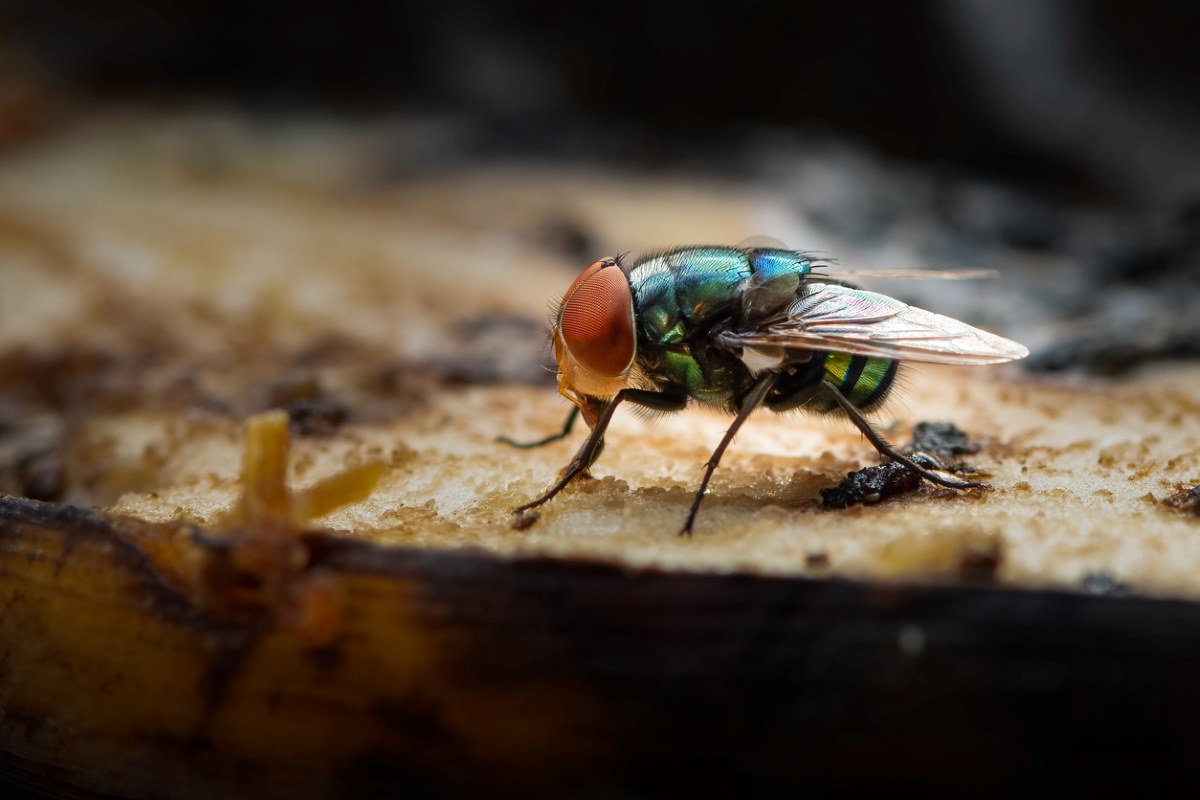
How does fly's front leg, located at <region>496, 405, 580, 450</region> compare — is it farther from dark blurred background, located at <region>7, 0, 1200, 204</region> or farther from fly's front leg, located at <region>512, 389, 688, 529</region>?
dark blurred background, located at <region>7, 0, 1200, 204</region>

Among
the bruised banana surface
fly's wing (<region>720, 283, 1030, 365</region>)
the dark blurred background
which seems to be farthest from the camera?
the dark blurred background

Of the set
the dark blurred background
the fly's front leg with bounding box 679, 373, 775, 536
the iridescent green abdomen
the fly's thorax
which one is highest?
the dark blurred background

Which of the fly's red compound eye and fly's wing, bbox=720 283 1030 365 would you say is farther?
the fly's red compound eye

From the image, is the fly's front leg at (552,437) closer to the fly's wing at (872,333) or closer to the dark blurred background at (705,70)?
the fly's wing at (872,333)

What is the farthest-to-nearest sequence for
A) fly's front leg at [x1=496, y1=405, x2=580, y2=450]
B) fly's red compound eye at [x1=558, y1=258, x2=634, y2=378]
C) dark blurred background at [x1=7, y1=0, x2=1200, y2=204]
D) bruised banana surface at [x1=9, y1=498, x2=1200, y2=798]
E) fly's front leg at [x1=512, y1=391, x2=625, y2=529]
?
1. dark blurred background at [x1=7, y1=0, x2=1200, y2=204]
2. fly's front leg at [x1=496, y1=405, x2=580, y2=450]
3. fly's red compound eye at [x1=558, y1=258, x2=634, y2=378]
4. fly's front leg at [x1=512, y1=391, x2=625, y2=529]
5. bruised banana surface at [x1=9, y1=498, x2=1200, y2=798]

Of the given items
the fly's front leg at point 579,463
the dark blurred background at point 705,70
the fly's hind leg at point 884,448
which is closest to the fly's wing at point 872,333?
the fly's hind leg at point 884,448

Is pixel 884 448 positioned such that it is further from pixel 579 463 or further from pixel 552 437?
pixel 552 437

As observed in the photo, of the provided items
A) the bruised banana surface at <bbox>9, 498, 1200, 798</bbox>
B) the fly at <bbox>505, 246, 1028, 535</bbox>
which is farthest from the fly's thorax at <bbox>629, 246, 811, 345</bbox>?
the bruised banana surface at <bbox>9, 498, 1200, 798</bbox>
